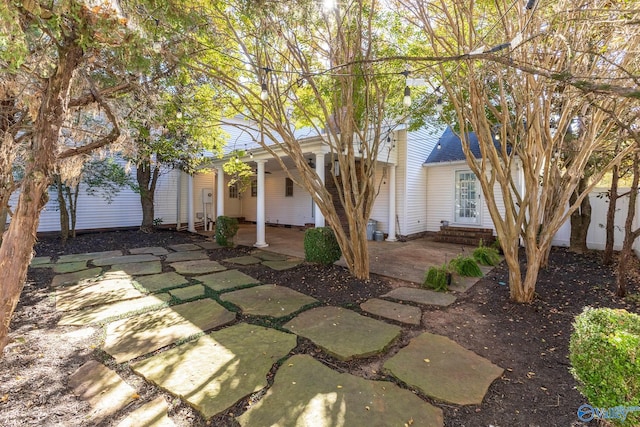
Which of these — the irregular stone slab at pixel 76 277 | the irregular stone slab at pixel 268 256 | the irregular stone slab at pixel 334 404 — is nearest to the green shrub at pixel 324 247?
the irregular stone slab at pixel 268 256

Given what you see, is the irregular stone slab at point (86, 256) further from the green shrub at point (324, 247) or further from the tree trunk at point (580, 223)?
the tree trunk at point (580, 223)

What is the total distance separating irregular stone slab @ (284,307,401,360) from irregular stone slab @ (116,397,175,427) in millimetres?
1382

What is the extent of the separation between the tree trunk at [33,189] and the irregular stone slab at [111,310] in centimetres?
149

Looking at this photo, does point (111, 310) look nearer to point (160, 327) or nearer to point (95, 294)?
point (95, 294)

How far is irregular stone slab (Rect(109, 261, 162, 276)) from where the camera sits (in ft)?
18.4

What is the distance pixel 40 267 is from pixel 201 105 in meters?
4.67

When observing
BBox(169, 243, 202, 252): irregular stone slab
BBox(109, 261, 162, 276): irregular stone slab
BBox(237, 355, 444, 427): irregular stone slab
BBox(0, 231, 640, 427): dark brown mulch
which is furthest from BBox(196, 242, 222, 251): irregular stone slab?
BBox(237, 355, 444, 427): irregular stone slab

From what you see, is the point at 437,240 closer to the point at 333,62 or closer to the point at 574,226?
the point at 574,226

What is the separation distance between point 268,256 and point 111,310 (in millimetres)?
3731

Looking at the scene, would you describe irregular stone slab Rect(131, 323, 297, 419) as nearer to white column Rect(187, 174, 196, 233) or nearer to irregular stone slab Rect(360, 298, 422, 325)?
irregular stone slab Rect(360, 298, 422, 325)

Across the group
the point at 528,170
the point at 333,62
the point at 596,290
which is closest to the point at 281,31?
the point at 333,62

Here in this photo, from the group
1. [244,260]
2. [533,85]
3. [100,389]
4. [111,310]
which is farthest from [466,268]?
[111,310]

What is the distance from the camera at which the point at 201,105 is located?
17.7 ft

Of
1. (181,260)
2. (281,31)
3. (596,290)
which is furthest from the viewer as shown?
(181,260)
